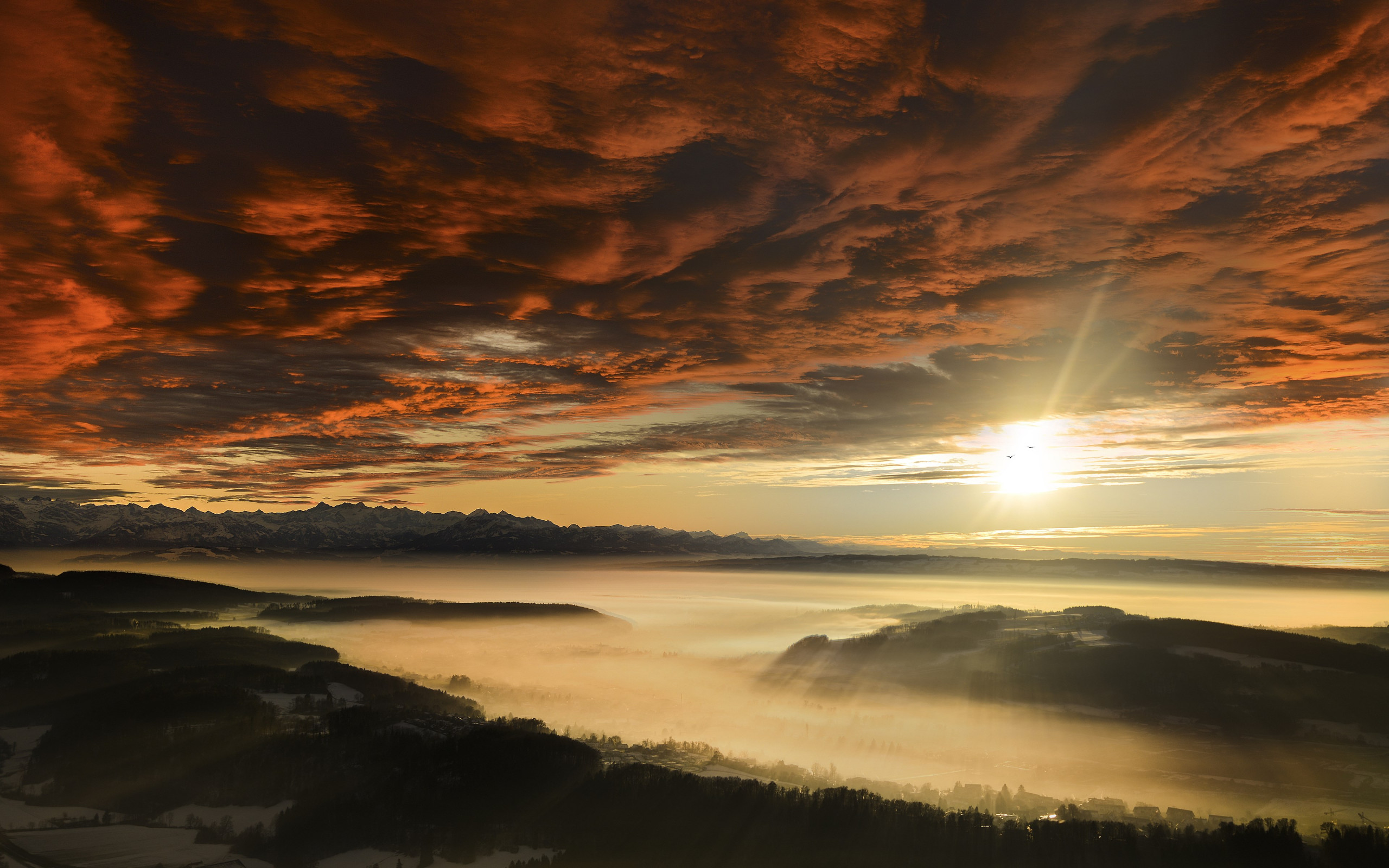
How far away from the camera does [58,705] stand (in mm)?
110375

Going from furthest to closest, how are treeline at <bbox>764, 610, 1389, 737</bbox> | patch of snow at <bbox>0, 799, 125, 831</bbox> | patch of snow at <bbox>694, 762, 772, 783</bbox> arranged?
treeline at <bbox>764, 610, 1389, 737</bbox>, patch of snow at <bbox>694, 762, 772, 783</bbox>, patch of snow at <bbox>0, 799, 125, 831</bbox>

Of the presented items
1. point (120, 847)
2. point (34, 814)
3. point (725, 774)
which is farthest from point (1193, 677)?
point (34, 814)

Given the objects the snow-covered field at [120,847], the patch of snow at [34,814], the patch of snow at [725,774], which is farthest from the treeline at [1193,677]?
the patch of snow at [34,814]

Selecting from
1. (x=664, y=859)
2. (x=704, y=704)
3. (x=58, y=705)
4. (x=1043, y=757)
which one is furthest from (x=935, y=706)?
(x=58, y=705)

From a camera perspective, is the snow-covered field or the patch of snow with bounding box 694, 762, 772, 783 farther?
the patch of snow with bounding box 694, 762, 772, 783

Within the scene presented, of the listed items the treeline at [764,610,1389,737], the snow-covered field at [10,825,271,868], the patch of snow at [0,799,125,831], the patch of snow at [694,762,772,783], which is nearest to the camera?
the snow-covered field at [10,825,271,868]

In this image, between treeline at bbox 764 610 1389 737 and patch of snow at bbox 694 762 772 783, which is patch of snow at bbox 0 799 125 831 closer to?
patch of snow at bbox 694 762 772 783

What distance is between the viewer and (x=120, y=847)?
66.2m

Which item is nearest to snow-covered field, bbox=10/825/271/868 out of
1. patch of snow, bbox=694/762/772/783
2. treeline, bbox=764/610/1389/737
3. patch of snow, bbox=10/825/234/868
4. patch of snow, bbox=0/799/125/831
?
patch of snow, bbox=10/825/234/868

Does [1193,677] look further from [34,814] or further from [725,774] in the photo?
[34,814]

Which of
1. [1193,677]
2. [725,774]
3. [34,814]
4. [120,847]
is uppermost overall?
[1193,677]

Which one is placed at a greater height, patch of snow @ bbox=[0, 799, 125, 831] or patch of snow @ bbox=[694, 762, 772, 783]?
patch of snow @ bbox=[694, 762, 772, 783]

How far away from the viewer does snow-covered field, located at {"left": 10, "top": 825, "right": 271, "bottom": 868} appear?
62938 millimetres

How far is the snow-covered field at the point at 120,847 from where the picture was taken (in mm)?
62938
